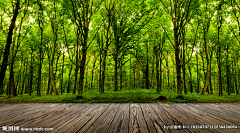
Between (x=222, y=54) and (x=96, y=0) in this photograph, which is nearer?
(x=96, y=0)

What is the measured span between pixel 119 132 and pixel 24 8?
14.8 m

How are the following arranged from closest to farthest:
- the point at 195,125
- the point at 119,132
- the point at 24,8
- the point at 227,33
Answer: the point at 119,132
the point at 195,125
the point at 24,8
the point at 227,33

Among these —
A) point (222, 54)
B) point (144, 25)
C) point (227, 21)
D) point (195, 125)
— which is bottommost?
point (195, 125)

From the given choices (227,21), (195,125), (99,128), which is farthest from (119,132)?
(227,21)

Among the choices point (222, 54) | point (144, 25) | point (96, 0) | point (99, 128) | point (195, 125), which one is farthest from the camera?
point (222, 54)

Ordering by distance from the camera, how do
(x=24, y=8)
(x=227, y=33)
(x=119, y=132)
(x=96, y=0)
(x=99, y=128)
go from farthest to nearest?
(x=227, y=33)
(x=24, y=8)
(x=96, y=0)
(x=99, y=128)
(x=119, y=132)

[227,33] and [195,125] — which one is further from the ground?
[227,33]

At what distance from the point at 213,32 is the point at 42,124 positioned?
21107 millimetres

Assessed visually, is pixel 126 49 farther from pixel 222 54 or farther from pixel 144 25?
pixel 222 54

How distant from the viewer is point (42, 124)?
7.55 feet

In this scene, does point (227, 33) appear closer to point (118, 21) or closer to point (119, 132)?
point (118, 21)

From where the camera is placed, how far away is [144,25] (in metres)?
12.0

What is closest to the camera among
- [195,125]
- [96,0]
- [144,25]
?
[195,125]

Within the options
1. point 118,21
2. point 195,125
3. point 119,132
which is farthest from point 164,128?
point 118,21
